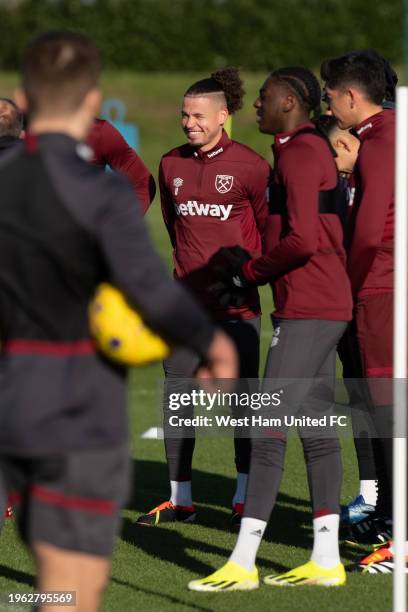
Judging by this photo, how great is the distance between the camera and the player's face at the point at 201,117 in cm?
668

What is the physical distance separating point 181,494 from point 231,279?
1.47 meters

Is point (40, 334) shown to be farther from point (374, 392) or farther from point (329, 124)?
point (329, 124)

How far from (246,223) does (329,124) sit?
2.34 feet

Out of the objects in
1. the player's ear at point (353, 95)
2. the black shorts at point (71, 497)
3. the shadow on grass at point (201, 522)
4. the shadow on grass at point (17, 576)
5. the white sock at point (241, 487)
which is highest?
the player's ear at point (353, 95)

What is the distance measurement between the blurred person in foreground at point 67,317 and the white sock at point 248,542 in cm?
197

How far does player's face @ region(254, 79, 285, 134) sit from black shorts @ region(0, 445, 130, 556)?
2497mm

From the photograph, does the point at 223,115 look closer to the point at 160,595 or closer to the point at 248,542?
the point at 248,542

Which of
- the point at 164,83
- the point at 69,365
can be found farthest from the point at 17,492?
the point at 164,83

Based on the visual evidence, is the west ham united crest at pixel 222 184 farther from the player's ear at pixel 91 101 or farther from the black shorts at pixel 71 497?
the black shorts at pixel 71 497

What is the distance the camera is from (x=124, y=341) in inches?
132

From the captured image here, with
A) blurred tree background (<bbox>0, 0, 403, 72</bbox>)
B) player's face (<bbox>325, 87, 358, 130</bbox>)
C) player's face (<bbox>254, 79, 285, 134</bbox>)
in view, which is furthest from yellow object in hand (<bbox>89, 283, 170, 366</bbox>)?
blurred tree background (<bbox>0, 0, 403, 72</bbox>)

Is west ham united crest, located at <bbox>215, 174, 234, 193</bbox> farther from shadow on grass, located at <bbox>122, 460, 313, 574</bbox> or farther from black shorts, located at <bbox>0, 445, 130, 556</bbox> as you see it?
black shorts, located at <bbox>0, 445, 130, 556</bbox>

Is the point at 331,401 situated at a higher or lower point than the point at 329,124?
lower

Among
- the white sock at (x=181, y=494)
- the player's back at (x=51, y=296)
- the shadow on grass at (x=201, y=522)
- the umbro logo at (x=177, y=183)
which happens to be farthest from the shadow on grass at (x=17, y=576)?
the player's back at (x=51, y=296)
